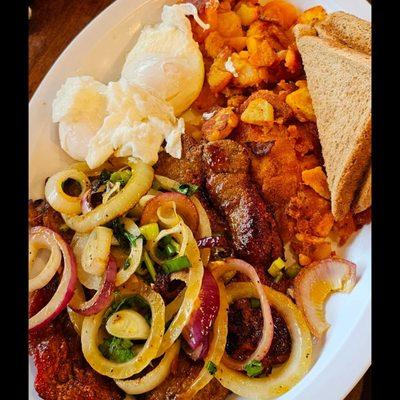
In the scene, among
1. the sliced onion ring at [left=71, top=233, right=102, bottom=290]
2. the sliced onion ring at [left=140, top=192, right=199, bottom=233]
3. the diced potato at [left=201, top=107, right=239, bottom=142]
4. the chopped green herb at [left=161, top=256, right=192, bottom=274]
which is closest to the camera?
the chopped green herb at [left=161, top=256, right=192, bottom=274]

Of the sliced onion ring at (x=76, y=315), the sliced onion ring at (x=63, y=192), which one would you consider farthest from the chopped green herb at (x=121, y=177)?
the sliced onion ring at (x=76, y=315)

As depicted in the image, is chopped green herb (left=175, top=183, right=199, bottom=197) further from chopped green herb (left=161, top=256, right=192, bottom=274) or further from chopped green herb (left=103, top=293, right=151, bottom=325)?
chopped green herb (left=103, top=293, right=151, bottom=325)

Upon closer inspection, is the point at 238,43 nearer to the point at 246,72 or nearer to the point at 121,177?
the point at 246,72

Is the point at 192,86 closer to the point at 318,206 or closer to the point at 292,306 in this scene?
the point at 318,206

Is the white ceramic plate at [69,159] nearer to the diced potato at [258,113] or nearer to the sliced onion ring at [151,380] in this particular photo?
the sliced onion ring at [151,380]

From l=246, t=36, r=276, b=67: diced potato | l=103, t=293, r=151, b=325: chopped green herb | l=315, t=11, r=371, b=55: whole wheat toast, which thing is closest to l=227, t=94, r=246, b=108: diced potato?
l=246, t=36, r=276, b=67: diced potato

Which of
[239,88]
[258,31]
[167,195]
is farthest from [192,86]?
[167,195]
